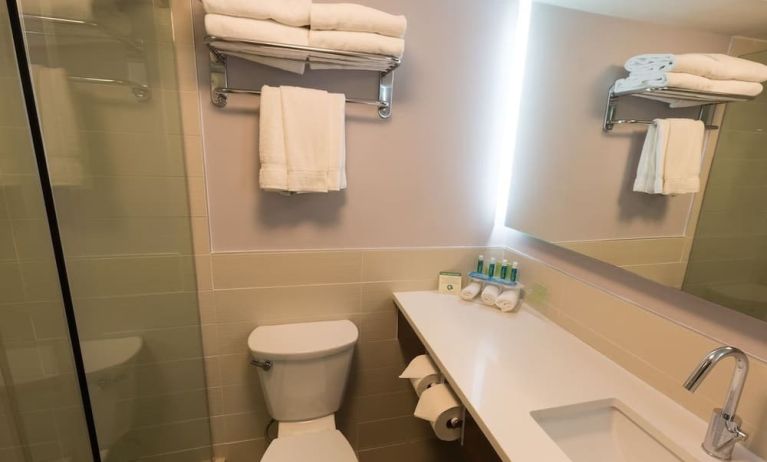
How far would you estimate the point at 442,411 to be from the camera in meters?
1.00

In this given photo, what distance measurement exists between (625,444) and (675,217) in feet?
1.97

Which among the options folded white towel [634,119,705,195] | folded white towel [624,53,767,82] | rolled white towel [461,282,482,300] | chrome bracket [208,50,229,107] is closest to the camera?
folded white towel [624,53,767,82]

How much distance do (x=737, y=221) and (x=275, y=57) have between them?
1.33 metres

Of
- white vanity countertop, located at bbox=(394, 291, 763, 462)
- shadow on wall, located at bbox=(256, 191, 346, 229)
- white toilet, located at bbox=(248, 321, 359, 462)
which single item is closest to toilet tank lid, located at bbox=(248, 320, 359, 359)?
white toilet, located at bbox=(248, 321, 359, 462)

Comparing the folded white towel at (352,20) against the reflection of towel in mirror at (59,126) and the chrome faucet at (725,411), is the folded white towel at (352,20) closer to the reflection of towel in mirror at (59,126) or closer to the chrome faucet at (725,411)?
the reflection of towel in mirror at (59,126)

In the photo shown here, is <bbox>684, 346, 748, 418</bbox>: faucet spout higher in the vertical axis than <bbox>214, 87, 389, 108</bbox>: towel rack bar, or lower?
lower

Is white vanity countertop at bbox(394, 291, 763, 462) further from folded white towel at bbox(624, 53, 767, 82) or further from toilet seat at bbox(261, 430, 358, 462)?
folded white towel at bbox(624, 53, 767, 82)

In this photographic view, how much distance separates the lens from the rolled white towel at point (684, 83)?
796 mm

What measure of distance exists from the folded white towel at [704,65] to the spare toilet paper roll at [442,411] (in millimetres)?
1052

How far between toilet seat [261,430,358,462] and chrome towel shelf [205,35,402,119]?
123 centimetres

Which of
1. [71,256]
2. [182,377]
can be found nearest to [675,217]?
[71,256]

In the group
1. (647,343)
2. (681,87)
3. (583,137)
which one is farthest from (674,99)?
(647,343)

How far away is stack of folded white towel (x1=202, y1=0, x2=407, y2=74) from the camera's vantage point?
3.43ft

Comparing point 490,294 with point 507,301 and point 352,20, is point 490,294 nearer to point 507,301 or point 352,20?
point 507,301
